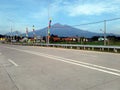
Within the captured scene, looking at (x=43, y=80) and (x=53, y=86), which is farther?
(x=43, y=80)

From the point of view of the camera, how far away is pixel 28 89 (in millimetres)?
6660

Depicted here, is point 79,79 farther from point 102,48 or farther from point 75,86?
point 102,48

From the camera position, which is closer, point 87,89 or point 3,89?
point 87,89

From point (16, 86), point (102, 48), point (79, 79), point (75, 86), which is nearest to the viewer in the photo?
point (75, 86)

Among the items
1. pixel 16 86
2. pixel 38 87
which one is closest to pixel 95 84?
pixel 38 87

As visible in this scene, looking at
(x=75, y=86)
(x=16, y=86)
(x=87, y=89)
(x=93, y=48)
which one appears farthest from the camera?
(x=93, y=48)

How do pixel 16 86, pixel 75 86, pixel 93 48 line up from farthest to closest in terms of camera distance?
pixel 93 48
pixel 16 86
pixel 75 86

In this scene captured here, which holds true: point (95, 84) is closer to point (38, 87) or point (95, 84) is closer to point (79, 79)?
point (79, 79)

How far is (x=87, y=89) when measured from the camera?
20.8 ft

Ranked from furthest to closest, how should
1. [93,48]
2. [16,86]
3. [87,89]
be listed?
[93,48]
[16,86]
[87,89]

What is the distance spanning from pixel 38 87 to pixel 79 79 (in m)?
1.80

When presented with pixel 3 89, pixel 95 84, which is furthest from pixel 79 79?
pixel 3 89

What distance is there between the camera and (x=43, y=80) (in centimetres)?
798

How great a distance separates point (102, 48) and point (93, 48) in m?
2.56
